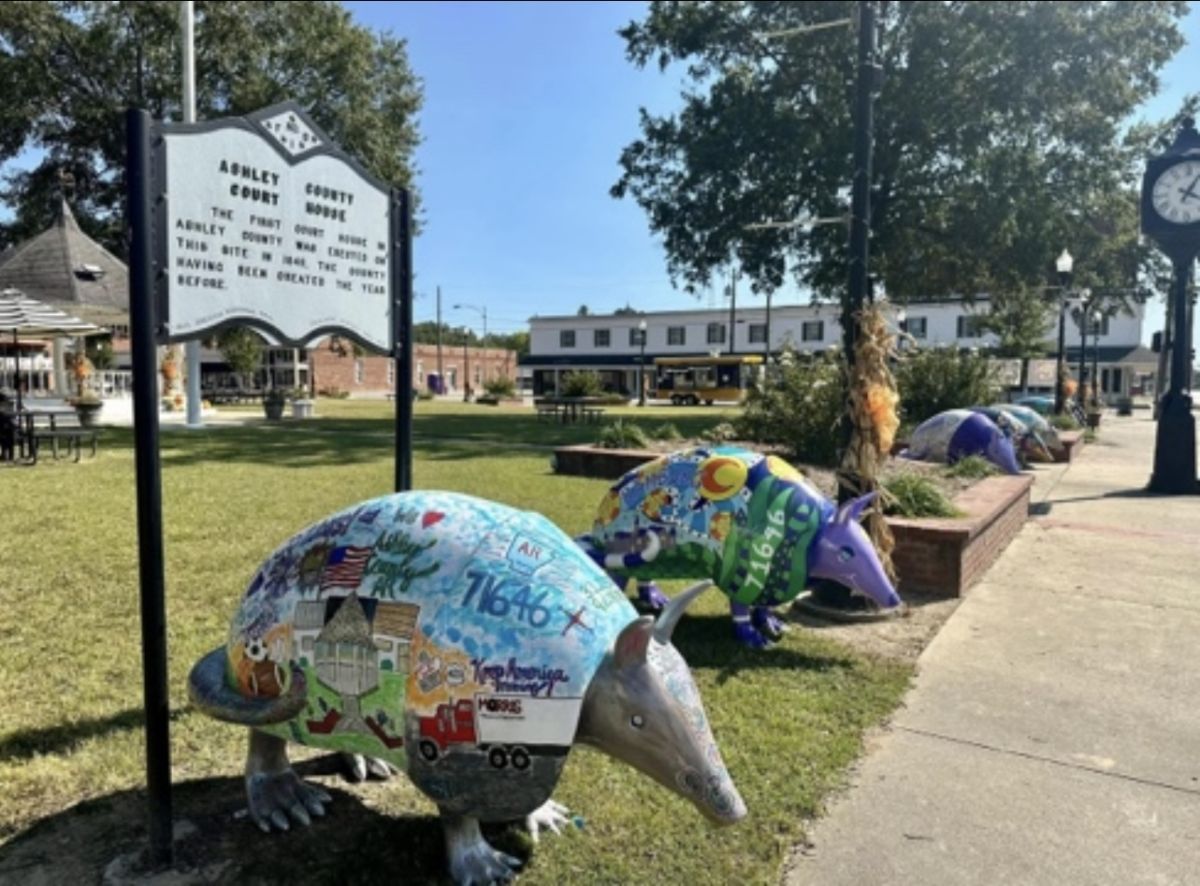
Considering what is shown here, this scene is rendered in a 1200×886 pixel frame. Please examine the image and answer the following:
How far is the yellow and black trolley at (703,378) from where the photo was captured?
46.9 metres

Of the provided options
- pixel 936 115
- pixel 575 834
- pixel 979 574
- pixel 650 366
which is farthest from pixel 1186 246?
pixel 650 366

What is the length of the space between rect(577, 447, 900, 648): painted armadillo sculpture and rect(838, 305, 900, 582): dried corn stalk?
1.15 metres

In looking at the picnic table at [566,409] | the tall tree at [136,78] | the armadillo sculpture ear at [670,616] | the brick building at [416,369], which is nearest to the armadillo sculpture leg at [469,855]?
the armadillo sculpture ear at [670,616]

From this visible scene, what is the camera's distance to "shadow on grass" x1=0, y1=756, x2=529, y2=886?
2.96 metres

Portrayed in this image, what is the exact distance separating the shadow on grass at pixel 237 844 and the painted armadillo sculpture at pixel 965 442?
440 inches

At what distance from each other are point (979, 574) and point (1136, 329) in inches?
2376

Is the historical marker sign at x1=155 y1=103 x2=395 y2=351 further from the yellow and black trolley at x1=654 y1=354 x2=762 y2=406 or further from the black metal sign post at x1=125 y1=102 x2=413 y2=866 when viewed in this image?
the yellow and black trolley at x1=654 y1=354 x2=762 y2=406

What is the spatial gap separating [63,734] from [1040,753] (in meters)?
4.62

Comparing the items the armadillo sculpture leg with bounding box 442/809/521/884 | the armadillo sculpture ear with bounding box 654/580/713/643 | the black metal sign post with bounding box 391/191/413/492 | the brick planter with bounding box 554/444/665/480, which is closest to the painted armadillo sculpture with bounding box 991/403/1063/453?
the brick planter with bounding box 554/444/665/480

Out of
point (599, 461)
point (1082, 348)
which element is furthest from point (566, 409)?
point (1082, 348)

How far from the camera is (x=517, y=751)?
2.54 meters

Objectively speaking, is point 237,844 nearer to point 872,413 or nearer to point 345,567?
point 345,567

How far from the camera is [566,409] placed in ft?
85.6

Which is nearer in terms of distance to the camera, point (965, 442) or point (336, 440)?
point (965, 442)
